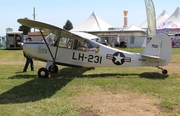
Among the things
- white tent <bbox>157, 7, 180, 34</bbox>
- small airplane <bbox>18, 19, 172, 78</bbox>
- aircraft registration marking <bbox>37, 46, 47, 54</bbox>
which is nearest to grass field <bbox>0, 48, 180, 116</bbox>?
small airplane <bbox>18, 19, 172, 78</bbox>

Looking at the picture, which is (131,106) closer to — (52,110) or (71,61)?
(52,110)

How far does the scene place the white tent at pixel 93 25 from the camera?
4184 cm

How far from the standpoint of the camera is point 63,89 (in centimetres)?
743

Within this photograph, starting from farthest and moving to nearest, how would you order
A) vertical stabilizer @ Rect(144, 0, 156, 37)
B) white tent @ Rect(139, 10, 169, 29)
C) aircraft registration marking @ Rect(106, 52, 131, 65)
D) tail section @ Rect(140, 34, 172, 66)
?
1. white tent @ Rect(139, 10, 169, 29)
2. vertical stabilizer @ Rect(144, 0, 156, 37)
3. aircraft registration marking @ Rect(106, 52, 131, 65)
4. tail section @ Rect(140, 34, 172, 66)

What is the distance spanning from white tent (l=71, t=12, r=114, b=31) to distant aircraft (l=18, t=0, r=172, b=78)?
3113 cm

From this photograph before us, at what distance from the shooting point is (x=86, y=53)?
10.1m

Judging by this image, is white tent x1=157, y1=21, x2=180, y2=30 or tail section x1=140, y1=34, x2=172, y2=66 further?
white tent x1=157, y1=21, x2=180, y2=30

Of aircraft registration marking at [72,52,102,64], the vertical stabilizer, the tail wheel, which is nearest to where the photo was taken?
aircraft registration marking at [72,52,102,64]

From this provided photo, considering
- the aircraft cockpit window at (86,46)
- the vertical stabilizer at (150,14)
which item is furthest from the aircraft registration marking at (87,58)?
the vertical stabilizer at (150,14)

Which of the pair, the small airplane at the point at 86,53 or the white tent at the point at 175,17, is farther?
the white tent at the point at 175,17

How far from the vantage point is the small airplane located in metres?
9.58

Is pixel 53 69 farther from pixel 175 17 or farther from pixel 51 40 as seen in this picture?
pixel 175 17

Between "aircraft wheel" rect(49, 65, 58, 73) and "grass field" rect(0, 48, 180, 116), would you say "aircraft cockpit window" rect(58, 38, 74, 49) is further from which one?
"grass field" rect(0, 48, 180, 116)

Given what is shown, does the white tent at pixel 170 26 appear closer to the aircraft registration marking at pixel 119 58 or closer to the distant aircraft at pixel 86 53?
the distant aircraft at pixel 86 53
